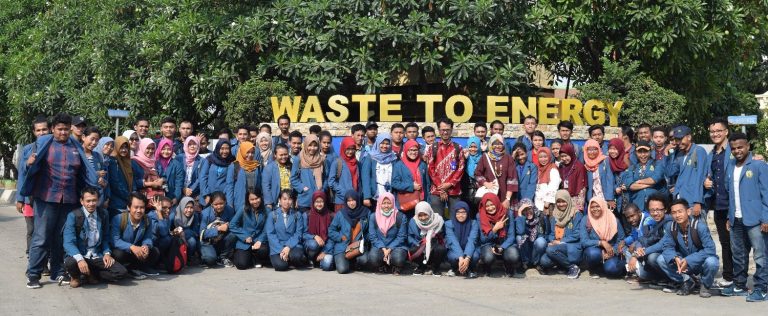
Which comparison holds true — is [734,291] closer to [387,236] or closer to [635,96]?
[387,236]

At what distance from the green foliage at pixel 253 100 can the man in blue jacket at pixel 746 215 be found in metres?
11.1

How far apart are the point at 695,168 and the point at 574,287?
180 centimetres

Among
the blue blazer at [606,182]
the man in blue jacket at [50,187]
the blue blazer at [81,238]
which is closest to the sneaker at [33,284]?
the man in blue jacket at [50,187]

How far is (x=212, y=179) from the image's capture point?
10.8m

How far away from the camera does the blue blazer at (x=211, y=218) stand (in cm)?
1029

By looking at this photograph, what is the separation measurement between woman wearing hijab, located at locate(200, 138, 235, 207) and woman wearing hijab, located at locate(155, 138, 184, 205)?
27 centimetres

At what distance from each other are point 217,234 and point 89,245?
187 cm

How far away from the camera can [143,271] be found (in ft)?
31.2

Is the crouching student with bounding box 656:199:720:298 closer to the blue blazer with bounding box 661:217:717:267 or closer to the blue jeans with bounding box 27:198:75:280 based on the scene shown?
the blue blazer with bounding box 661:217:717:267

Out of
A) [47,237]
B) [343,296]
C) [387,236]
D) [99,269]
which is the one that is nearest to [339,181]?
[387,236]

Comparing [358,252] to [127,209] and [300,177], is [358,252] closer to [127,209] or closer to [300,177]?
[300,177]

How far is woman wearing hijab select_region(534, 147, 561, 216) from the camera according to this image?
10.6 m


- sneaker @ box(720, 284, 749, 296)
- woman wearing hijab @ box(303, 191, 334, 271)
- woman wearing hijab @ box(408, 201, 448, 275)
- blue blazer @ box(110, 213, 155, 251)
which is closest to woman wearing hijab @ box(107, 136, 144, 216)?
blue blazer @ box(110, 213, 155, 251)

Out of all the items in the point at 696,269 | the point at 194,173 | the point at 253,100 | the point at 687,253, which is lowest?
the point at 696,269
